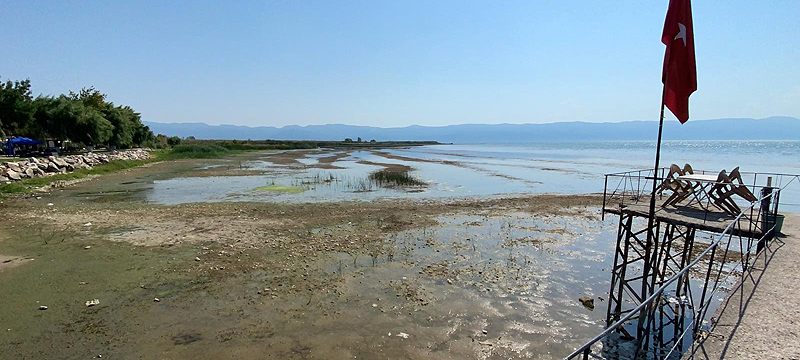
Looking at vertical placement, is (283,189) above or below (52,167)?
below

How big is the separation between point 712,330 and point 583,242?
46.0 feet

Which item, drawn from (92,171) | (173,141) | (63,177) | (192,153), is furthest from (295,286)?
(173,141)

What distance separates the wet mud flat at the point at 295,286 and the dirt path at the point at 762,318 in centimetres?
391

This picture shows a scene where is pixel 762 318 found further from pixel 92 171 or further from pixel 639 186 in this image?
pixel 92 171

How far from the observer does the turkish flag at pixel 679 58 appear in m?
7.33

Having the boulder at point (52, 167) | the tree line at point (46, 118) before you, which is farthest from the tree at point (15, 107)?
the boulder at point (52, 167)

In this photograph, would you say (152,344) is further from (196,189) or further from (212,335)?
(196,189)

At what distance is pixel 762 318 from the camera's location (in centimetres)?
713

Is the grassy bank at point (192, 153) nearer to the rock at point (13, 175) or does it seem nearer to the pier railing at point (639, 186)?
the rock at point (13, 175)

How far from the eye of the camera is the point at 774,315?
723 cm

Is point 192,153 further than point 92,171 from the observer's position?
Yes

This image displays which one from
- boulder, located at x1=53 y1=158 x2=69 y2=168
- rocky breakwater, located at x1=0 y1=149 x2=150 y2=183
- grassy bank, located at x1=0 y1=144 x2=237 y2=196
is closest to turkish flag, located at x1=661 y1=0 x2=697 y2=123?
grassy bank, located at x1=0 y1=144 x2=237 y2=196

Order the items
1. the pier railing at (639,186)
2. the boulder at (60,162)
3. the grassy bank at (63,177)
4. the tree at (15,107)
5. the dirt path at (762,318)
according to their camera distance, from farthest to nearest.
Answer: the tree at (15,107)
the boulder at (60,162)
the grassy bank at (63,177)
the pier railing at (639,186)
the dirt path at (762,318)

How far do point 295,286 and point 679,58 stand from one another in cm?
1197
